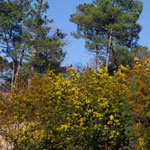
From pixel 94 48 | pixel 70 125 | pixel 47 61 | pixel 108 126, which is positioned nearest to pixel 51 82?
pixel 70 125

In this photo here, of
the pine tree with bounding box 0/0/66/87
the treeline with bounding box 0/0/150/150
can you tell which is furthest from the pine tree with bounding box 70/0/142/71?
the treeline with bounding box 0/0/150/150

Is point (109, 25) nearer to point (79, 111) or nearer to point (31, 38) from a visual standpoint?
point (31, 38)

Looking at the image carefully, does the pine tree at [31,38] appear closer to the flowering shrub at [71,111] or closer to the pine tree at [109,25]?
the pine tree at [109,25]

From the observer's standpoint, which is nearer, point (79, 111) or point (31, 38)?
point (79, 111)

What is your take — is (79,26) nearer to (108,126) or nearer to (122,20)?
(122,20)

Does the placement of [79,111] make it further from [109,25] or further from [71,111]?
[109,25]

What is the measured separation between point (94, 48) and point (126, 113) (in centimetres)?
1844

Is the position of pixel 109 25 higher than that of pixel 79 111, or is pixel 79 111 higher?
pixel 109 25

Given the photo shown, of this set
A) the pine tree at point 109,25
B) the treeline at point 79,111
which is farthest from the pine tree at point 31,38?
the treeline at point 79,111

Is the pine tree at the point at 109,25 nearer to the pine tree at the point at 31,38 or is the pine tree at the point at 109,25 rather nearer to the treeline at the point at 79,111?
the pine tree at the point at 31,38

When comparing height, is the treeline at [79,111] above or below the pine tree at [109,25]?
below

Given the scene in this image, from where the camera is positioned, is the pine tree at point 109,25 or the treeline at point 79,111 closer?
the treeline at point 79,111

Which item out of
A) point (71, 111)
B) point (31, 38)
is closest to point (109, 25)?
point (31, 38)

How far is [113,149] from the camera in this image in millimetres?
8742
